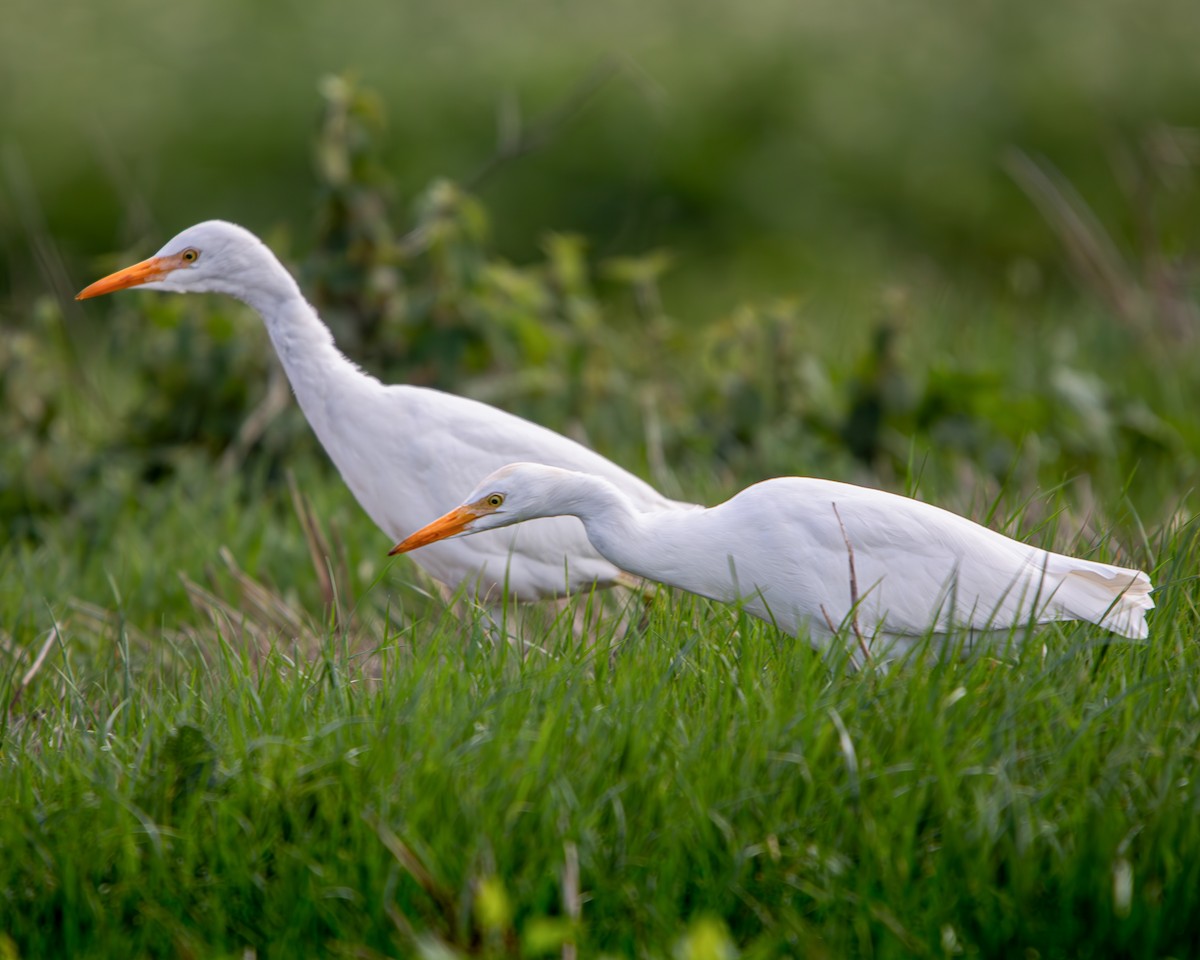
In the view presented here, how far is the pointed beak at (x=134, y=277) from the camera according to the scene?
4.35 m

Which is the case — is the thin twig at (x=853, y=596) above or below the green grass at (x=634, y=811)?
above

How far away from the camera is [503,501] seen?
354cm

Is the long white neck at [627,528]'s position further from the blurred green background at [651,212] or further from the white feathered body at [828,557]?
the blurred green background at [651,212]

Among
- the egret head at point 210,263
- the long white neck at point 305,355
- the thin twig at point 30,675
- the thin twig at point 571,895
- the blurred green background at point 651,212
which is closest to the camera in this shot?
the thin twig at point 571,895

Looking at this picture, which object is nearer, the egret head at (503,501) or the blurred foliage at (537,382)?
the egret head at (503,501)

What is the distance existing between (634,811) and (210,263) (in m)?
2.39

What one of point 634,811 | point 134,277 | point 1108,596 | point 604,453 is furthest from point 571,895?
point 604,453

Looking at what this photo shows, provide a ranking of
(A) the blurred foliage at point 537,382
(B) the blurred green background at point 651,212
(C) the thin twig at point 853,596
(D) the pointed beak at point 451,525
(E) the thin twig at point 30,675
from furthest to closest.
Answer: (B) the blurred green background at point 651,212 → (A) the blurred foliage at point 537,382 → (E) the thin twig at point 30,675 → (D) the pointed beak at point 451,525 → (C) the thin twig at point 853,596

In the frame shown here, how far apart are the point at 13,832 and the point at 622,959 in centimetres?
132

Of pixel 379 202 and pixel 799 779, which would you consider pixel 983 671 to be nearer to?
pixel 799 779

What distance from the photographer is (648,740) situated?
3.02 meters

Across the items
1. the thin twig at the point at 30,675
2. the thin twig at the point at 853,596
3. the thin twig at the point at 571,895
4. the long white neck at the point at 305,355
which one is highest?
the long white neck at the point at 305,355

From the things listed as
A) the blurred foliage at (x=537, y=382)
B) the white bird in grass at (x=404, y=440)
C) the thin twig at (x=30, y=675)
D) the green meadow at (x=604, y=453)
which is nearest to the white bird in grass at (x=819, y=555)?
the green meadow at (x=604, y=453)

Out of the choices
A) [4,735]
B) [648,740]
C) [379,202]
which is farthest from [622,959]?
[379,202]
